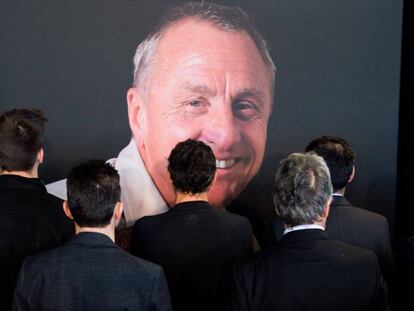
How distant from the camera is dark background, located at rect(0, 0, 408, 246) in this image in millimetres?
3555

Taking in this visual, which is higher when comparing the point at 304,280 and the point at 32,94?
the point at 32,94

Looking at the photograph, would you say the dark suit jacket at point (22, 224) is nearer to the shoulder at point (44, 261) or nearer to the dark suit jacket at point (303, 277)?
the shoulder at point (44, 261)

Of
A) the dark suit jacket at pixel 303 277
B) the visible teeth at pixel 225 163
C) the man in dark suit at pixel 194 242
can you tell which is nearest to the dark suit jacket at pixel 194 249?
the man in dark suit at pixel 194 242

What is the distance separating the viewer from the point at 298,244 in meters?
1.71

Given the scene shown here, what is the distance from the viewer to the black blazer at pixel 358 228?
221 centimetres

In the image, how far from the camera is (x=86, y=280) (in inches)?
63.6

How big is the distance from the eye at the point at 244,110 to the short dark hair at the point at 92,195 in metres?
1.97

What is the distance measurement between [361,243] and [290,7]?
2103 mm

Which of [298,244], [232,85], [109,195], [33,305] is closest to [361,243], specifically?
[298,244]

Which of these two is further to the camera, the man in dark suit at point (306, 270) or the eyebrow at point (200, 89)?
the eyebrow at point (200, 89)

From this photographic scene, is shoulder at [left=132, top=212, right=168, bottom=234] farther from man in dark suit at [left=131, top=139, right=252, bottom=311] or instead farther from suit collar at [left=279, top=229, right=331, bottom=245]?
suit collar at [left=279, top=229, right=331, bottom=245]

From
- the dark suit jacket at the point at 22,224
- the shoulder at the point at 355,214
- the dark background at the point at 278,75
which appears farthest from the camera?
the dark background at the point at 278,75

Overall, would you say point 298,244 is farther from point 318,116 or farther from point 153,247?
point 318,116

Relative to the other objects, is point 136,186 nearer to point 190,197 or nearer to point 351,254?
point 190,197
